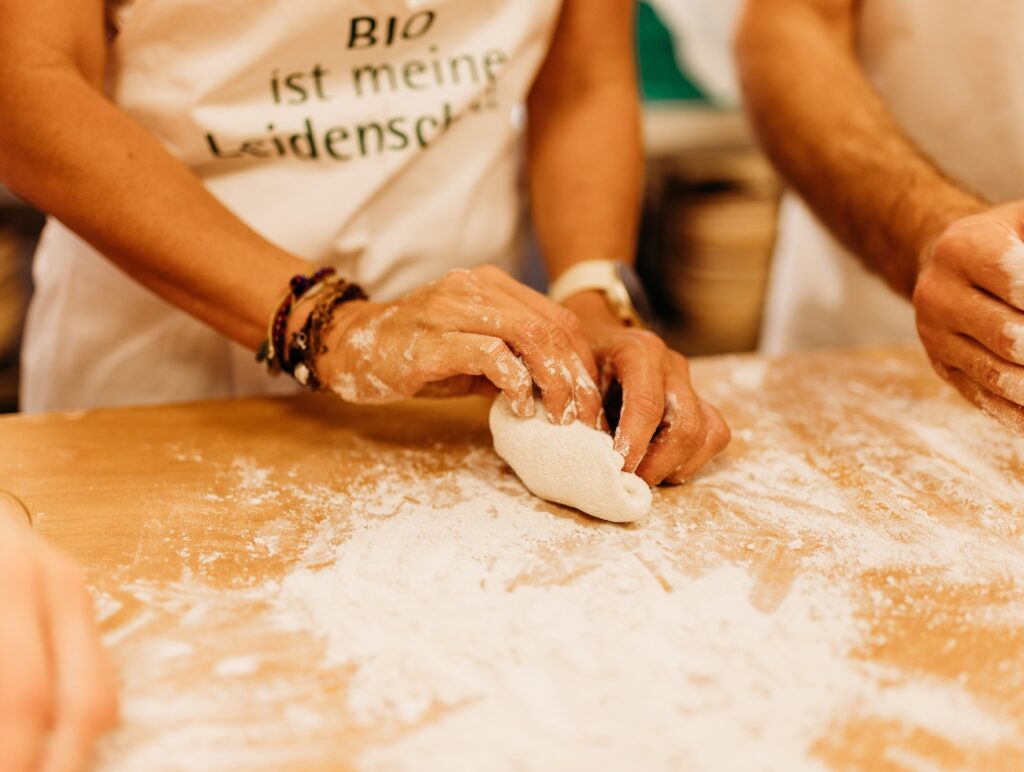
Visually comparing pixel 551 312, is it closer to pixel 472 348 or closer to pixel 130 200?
pixel 472 348

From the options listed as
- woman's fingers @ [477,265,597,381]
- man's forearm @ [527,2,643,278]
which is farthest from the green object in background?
woman's fingers @ [477,265,597,381]

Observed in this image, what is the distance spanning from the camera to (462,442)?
40.6 inches

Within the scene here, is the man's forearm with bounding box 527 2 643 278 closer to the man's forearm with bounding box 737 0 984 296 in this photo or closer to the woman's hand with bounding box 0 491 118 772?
the man's forearm with bounding box 737 0 984 296

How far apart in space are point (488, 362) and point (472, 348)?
0.07 feet

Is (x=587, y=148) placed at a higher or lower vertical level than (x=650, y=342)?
higher

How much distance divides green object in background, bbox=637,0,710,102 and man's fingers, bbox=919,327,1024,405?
1.93m

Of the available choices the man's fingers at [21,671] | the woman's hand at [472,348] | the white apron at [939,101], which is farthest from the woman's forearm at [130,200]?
the white apron at [939,101]

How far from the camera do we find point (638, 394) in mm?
898

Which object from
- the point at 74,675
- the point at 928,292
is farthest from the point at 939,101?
the point at 74,675

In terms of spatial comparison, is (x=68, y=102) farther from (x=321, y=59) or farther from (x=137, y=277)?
(x=321, y=59)

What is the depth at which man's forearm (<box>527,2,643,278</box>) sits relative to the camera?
1.27 meters

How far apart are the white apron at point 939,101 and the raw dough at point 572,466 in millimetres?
783

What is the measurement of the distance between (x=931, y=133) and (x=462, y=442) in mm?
954

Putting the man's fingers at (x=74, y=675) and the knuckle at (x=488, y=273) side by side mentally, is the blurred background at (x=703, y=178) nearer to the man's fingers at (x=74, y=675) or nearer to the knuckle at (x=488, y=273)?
the knuckle at (x=488, y=273)
